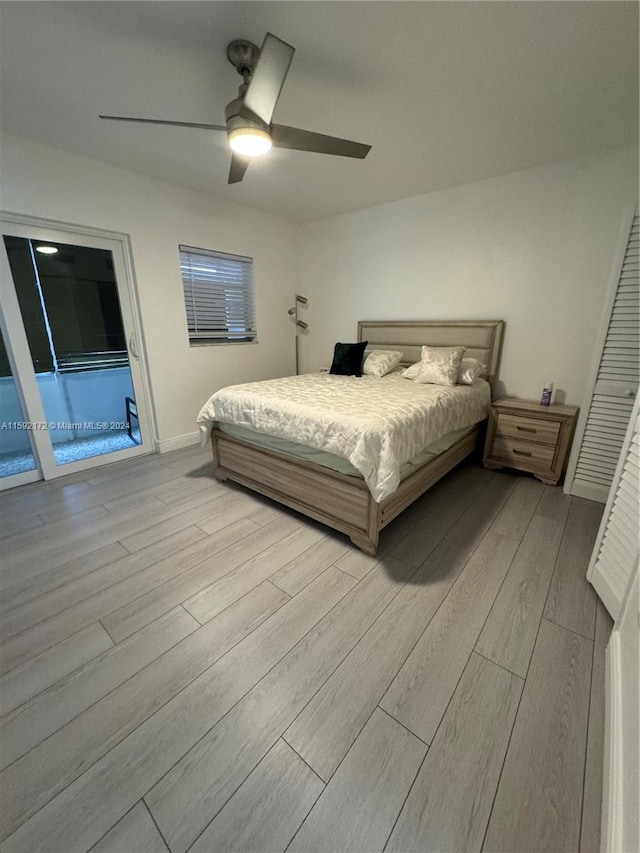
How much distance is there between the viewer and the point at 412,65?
1673 mm

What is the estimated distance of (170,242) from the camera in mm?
3215

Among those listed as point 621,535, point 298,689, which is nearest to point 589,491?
point 621,535

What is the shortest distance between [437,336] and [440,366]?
0.61 m

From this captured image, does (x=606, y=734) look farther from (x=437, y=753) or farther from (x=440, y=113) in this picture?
(x=440, y=113)

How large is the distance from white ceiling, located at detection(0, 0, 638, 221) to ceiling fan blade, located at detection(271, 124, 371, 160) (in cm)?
31

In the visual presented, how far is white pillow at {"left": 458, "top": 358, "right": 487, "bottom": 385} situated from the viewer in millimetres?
2947

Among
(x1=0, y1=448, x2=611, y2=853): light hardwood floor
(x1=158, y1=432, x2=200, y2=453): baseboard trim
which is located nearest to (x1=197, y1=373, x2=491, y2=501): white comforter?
(x1=0, y1=448, x2=611, y2=853): light hardwood floor

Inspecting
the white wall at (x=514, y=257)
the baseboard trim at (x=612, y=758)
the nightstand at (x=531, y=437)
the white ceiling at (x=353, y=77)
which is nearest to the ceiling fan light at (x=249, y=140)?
the white ceiling at (x=353, y=77)

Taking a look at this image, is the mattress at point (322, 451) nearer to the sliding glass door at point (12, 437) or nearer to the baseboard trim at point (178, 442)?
the baseboard trim at point (178, 442)

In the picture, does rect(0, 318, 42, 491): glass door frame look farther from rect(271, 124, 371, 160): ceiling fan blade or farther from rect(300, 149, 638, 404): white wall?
rect(300, 149, 638, 404): white wall

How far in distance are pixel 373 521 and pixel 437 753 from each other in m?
0.96

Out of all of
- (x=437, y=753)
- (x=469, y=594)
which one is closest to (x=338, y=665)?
(x=437, y=753)

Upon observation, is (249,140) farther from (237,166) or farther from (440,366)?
(440,366)

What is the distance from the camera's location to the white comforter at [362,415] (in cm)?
179
